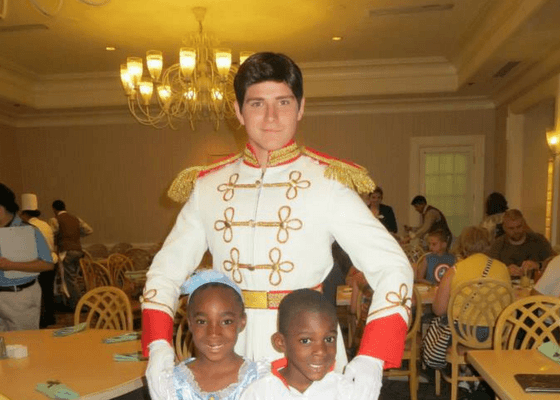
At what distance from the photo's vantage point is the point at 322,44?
613 cm

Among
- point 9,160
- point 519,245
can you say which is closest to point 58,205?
point 9,160

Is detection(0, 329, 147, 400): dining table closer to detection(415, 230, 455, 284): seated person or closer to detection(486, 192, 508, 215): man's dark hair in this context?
detection(415, 230, 455, 284): seated person

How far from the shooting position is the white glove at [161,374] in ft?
4.09

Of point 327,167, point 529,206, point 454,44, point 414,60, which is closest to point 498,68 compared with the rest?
point 454,44

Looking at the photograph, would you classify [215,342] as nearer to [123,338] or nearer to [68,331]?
[123,338]

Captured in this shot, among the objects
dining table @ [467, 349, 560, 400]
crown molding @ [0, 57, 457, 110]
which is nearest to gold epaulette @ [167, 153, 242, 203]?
dining table @ [467, 349, 560, 400]

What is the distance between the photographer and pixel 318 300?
1243 mm

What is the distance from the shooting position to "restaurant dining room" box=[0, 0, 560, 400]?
4.49 ft

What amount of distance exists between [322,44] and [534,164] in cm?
325

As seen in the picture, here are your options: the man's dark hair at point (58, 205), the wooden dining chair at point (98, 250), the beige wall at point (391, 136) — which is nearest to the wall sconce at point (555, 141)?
the beige wall at point (391, 136)

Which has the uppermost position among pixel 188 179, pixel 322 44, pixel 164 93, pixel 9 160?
pixel 322 44

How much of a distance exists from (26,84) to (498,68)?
5.86 meters

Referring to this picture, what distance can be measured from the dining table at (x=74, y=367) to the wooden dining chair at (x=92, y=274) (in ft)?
9.74

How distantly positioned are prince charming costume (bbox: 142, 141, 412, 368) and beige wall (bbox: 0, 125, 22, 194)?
8.01m
